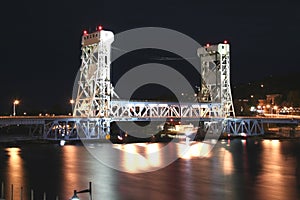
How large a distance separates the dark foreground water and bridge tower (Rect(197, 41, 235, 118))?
93.8 ft

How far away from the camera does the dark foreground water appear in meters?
24.1

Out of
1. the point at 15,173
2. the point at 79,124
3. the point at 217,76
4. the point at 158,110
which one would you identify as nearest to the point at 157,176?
the point at 15,173

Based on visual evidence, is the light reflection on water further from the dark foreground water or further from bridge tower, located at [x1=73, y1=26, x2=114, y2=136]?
bridge tower, located at [x1=73, y1=26, x2=114, y2=136]

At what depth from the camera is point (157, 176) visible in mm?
30516

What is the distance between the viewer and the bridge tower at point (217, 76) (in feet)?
243

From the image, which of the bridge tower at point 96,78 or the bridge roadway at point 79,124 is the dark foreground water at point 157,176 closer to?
the bridge roadway at point 79,124

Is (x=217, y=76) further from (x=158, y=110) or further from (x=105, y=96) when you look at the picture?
(x=105, y=96)

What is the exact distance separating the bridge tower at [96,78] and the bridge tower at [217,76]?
67.0ft

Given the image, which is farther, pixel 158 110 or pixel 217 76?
pixel 217 76

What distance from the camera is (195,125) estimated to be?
8388 cm

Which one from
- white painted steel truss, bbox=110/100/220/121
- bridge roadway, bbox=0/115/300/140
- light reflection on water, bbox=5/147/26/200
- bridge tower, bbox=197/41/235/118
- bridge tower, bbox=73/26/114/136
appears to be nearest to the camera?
light reflection on water, bbox=5/147/26/200

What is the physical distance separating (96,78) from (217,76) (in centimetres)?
2317

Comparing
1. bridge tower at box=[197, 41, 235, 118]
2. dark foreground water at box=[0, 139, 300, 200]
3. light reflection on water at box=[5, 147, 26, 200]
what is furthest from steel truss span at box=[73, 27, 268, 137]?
light reflection on water at box=[5, 147, 26, 200]

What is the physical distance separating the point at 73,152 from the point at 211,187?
22.9m
